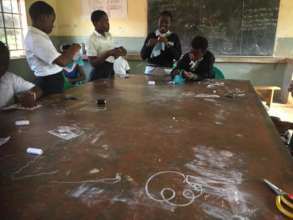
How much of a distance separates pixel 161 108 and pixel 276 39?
3.29 meters

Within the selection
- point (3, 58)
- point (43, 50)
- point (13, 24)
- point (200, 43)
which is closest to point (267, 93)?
point (200, 43)

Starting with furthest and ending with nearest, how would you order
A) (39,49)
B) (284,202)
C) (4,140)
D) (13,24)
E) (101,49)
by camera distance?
1. (13,24)
2. (101,49)
3. (39,49)
4. (4,140)
5. (284,202)

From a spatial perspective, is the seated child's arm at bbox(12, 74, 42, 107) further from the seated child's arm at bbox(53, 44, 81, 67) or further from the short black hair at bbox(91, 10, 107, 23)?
the short black hair at bbox(91, 10, 107, 23)

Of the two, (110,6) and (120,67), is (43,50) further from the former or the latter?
(110,6)

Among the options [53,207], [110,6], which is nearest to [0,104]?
[53,207]

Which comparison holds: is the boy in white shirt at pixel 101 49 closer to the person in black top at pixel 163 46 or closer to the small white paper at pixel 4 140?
the person in black top at pixel 163 46

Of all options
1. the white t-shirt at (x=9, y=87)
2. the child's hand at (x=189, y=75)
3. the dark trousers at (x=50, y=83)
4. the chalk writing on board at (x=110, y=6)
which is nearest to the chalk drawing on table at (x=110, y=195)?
the white t-shirt at (x=9, y=87)

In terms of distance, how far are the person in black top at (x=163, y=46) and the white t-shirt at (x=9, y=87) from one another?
1600mm

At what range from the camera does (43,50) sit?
6.63 feet

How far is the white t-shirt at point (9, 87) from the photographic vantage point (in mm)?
1693

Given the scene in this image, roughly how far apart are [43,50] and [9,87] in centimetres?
44

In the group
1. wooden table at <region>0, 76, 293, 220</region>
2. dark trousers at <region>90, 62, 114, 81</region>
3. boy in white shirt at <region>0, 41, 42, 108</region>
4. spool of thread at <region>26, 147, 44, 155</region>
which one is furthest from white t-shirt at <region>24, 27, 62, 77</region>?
spool of thread at <region>26, 147, 44, 155</region>

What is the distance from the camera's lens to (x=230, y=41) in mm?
4246

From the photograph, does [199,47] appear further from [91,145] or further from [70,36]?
[70,36]
